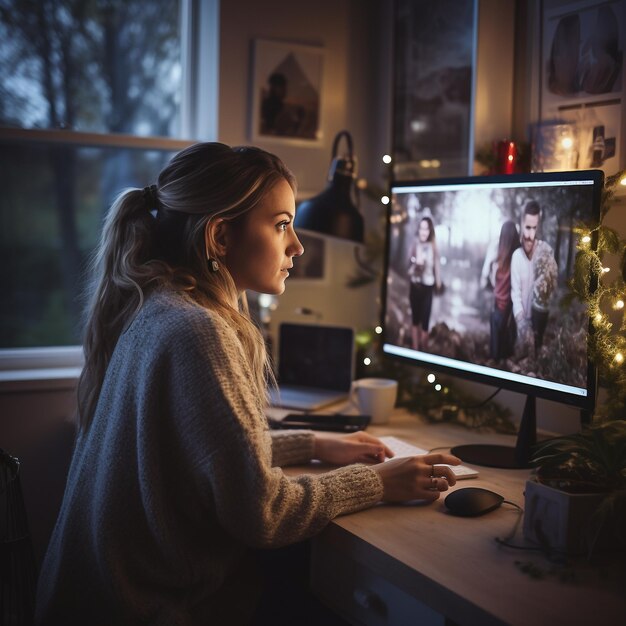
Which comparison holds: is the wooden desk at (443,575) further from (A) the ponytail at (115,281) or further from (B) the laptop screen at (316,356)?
(B) the laptop screen at (316,356)

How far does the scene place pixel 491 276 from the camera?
5.11 ft

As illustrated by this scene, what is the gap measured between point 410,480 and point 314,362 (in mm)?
847

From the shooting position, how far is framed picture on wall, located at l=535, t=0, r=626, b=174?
1562mm

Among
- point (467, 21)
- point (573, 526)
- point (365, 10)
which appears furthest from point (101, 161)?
point (573, 526)

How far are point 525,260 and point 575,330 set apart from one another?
0.18 m

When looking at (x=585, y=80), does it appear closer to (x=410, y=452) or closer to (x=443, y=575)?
(x=410, y=452)

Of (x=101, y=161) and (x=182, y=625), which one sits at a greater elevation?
(x=101, y=161)

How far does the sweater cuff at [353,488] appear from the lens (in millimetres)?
1198

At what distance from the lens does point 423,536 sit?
114cm

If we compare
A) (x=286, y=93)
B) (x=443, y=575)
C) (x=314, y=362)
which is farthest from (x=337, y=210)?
(x=443, y=575)

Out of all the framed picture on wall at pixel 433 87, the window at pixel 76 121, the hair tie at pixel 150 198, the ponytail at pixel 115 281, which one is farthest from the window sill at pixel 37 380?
the framed picture on wall at pixel 433 87

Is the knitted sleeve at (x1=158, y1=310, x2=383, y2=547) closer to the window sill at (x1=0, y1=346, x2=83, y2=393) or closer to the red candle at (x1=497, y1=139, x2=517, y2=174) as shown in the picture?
the red candle at (x1=497, y1=139, x2=517, y2=174)

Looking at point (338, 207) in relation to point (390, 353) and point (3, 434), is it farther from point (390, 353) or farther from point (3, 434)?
point (3, 434)

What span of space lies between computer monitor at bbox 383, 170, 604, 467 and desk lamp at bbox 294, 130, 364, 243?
0.13 metres
